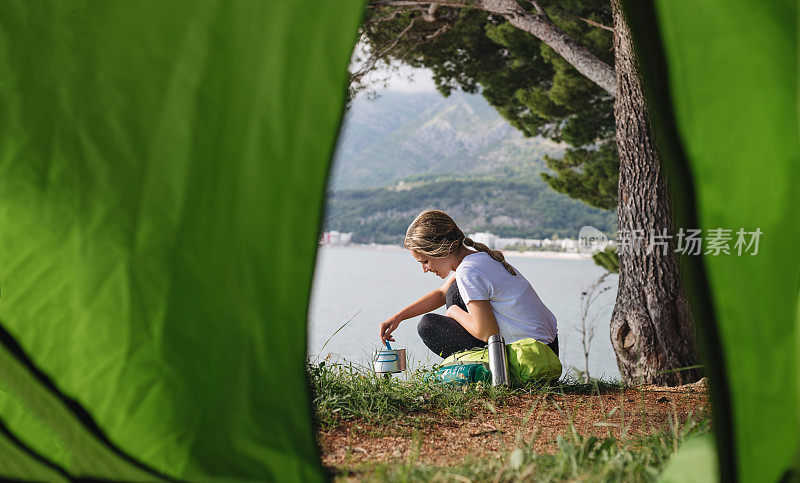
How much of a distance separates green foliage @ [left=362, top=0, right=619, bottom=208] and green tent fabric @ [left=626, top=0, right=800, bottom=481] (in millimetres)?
4680

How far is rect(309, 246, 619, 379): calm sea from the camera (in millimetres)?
3525

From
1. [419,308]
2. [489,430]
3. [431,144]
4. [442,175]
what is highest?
[431,144]

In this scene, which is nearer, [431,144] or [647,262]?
[647,262]

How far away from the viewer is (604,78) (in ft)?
13.2

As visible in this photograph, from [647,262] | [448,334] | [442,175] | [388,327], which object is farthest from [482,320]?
[442,175]

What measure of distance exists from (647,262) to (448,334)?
4.10ft

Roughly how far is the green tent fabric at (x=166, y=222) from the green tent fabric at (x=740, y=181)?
0.45 metres

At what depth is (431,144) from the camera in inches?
2985

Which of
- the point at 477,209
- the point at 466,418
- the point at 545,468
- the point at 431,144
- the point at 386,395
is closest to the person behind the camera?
the point at 545,468

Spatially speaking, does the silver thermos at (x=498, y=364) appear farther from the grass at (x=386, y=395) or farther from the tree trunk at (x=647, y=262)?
the tree trunk at (x=647, y=262)

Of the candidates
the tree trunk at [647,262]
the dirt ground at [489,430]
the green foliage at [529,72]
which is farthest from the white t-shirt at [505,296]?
the green foliage at [529,72]

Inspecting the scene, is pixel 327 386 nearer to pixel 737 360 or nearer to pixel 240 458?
pixel 240 458

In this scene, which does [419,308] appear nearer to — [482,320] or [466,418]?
[482,320]

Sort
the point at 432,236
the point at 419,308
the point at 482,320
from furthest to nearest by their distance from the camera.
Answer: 1. the point at 419,308
2. the point at 432,236
3. the point at 482,320
